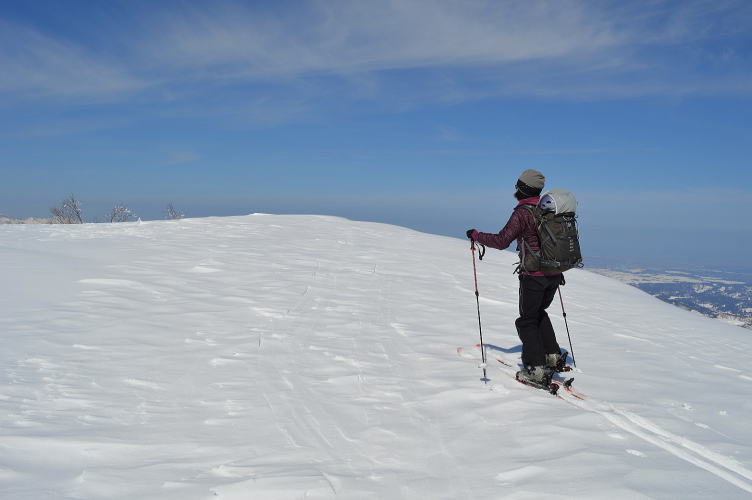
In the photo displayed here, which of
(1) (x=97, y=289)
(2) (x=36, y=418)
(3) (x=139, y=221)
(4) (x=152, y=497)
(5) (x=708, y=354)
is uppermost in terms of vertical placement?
(3) (x=139, y=221)

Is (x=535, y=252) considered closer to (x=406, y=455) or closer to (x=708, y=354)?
(x=406, y=455)

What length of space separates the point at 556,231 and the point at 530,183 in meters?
0.67

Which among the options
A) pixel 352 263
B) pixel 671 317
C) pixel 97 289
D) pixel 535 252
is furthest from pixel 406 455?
pixel 671 317

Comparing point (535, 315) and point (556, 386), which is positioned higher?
point (535, 315)

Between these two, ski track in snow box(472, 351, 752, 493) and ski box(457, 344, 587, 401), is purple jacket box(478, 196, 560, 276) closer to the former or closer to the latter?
ski box(457, 344, 587, 401)

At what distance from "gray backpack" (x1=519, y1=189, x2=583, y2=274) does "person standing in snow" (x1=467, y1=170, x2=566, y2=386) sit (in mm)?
112

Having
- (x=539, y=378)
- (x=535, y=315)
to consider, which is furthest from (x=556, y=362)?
(x=535, y=315)

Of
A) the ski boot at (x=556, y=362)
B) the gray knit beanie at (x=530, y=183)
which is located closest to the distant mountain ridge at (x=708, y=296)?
the ski boot at (x=556, y=362)

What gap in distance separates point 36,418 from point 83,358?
5.08 feet

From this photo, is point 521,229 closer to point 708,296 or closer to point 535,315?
point 535,315

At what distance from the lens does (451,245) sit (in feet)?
70.3

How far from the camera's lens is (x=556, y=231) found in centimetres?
500

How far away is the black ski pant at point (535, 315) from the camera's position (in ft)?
17.2

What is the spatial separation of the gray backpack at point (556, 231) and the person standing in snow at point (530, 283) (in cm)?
11
